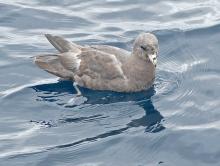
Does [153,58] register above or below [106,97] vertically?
above

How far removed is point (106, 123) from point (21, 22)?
4204mm

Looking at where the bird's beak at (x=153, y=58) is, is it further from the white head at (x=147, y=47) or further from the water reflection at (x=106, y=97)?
the water reflection at (x=106, y=97)

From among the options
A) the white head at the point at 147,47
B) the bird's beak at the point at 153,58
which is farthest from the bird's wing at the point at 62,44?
the bird's beak at the point at 153,58

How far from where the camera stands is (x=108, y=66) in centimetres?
1105

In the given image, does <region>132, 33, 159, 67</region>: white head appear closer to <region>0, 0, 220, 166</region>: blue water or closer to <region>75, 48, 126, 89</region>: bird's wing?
<region>75, 48, 126, 89</region>: bird's wing

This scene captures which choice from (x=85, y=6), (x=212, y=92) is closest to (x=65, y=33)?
(x=85, y=6)

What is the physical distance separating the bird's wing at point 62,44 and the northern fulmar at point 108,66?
72 mm

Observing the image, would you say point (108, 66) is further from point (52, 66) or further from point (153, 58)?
point (52, 66)

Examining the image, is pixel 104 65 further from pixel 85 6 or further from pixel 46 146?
pixel 85 6

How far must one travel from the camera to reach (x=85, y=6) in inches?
560

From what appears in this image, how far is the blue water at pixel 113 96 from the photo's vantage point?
928cm

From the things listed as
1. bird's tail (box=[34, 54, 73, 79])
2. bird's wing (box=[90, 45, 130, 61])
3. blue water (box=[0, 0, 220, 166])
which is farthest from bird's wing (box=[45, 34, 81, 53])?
blue water (box=[0, 0, 220, 166])

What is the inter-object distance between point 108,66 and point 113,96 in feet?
1.55

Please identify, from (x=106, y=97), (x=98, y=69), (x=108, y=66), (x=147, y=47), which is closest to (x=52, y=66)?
(x=98, y=69)
